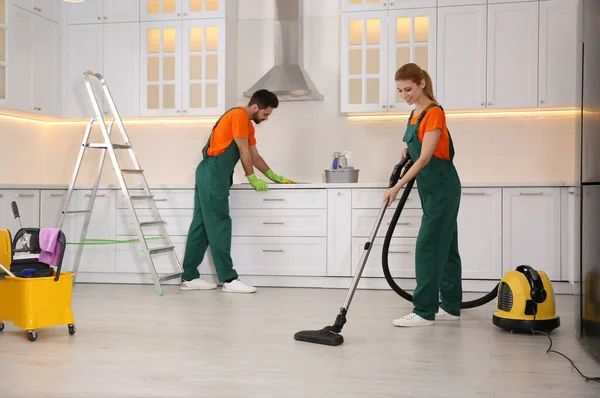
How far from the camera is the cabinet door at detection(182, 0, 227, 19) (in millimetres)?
5711

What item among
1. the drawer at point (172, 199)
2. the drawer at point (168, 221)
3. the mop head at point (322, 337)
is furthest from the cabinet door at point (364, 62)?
the mop head at point (322, 337)

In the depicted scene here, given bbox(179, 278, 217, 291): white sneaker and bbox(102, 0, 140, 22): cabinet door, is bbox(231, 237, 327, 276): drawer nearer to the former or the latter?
bbox(179, 278, 217, 291): white sneaker

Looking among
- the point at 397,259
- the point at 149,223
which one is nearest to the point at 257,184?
the point at 149,223

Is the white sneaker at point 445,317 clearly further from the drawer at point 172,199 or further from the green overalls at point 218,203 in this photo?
the drawer at point 172,199

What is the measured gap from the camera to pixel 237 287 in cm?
489

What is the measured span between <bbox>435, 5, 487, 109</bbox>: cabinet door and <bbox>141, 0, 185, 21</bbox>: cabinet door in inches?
82.1

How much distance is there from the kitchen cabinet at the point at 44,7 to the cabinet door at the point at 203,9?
107 centimetres

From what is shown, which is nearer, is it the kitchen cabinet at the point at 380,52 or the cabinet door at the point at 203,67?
the kitchen cabinet at the point at 380,52

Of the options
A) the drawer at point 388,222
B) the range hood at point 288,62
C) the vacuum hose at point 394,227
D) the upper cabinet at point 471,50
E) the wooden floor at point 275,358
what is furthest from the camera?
the range hood at point 288,62

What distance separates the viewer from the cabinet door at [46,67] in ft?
18.6

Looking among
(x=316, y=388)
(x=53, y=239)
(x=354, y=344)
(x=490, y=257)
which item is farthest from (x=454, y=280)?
(x=53, y=239)

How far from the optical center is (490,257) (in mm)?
4961

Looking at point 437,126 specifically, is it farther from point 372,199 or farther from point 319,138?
point 319,138

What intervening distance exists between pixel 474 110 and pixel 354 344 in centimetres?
283
